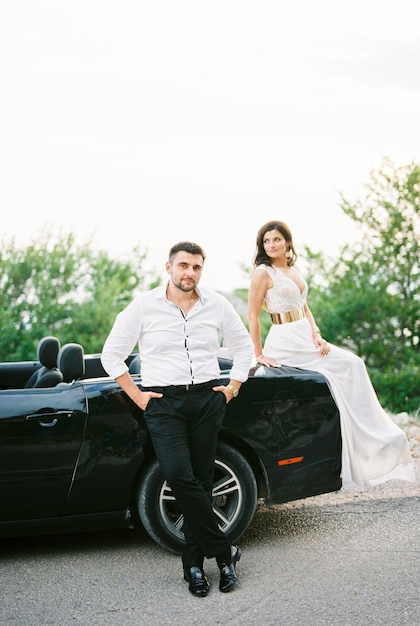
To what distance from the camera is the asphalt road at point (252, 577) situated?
14.2 ft

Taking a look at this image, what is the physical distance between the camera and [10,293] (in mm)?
12016

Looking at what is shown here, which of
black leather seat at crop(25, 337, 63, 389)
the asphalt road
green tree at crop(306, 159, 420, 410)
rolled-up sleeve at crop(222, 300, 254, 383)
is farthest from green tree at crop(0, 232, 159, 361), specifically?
rolled-up sleeve at crop(222, 300, 254, 383)

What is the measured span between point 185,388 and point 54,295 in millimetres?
7628

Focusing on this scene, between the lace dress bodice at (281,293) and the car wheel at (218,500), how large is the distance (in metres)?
1.43

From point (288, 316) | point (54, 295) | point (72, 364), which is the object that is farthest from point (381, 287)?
point (72, 364)

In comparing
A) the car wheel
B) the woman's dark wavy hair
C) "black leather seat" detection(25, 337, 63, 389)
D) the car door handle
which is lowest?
the car wheel

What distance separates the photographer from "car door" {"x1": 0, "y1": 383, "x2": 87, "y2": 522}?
493cm

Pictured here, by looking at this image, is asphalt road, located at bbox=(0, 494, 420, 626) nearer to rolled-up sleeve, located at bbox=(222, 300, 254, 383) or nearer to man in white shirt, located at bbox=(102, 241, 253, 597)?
man in white shirt, located at bbox=(102, 241, 253, 597)

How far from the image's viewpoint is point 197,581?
4.66 m

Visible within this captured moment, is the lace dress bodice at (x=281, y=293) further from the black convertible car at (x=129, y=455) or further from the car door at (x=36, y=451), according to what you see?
the car door at (x=36, y=451)

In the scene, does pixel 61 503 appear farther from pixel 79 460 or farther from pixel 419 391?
pixel 419 391

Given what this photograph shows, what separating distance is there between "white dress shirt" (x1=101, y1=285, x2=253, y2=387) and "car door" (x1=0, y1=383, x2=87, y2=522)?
47 centimetres

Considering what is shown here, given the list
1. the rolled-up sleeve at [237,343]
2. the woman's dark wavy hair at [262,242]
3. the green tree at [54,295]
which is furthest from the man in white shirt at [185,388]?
the green tree at [54,295]

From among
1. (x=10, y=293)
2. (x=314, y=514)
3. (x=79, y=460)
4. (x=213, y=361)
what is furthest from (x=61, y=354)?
(x=10, y=293)
